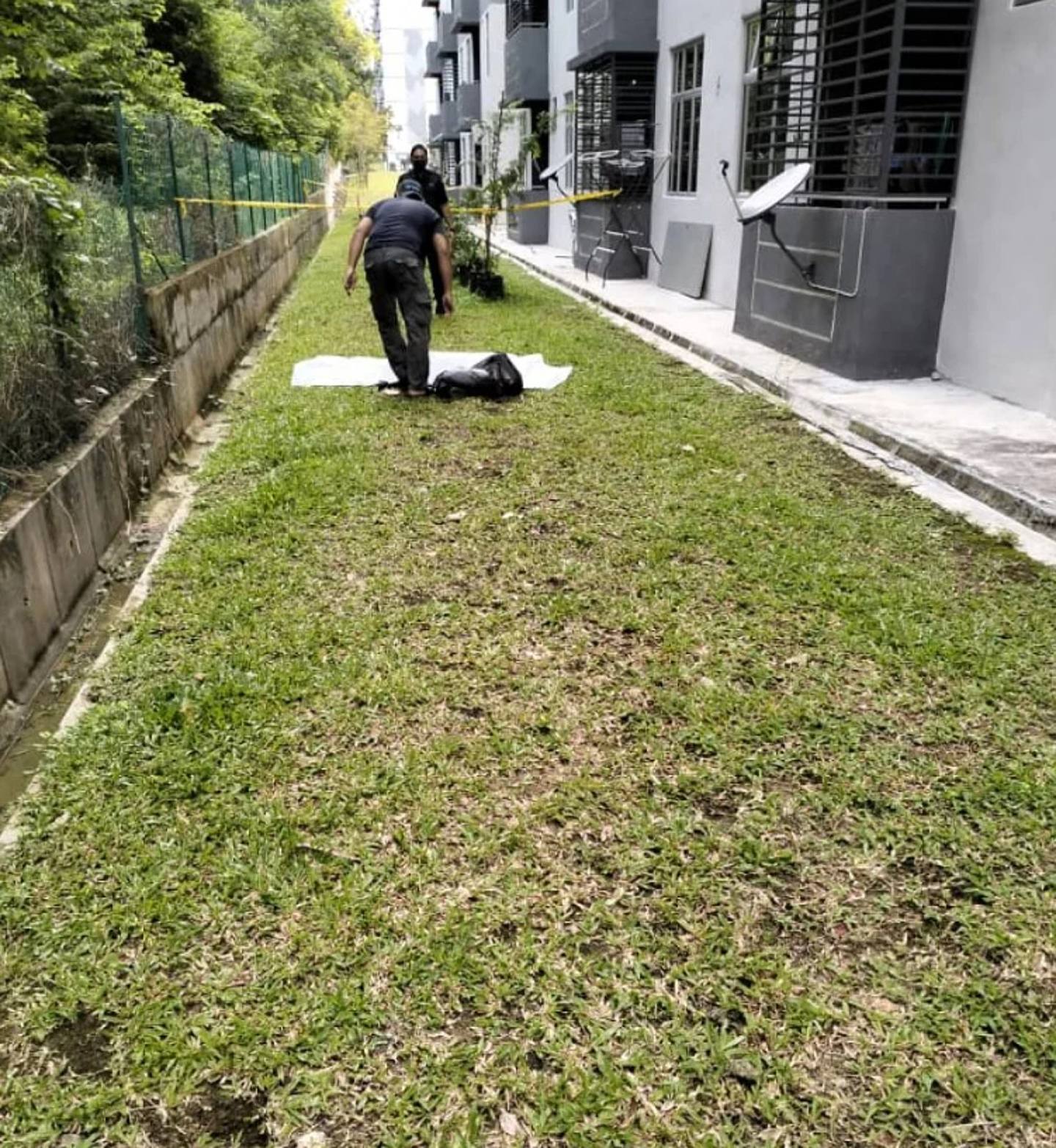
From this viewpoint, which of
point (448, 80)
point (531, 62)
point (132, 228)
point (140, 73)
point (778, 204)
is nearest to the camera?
point (132, 228)

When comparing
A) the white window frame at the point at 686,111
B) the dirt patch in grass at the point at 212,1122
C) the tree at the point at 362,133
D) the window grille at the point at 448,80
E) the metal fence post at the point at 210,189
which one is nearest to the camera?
the dirt patch in grass at the point at 212,1122

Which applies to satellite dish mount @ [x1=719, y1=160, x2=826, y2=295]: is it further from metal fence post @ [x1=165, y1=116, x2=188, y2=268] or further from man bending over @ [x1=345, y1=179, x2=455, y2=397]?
metal fence post @ [x1=165, y1=116, x2=188, y2=268]

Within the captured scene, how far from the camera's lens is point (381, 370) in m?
8.85

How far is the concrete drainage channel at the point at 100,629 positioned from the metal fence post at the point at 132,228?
81cm

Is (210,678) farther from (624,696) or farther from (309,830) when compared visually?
(624,696)

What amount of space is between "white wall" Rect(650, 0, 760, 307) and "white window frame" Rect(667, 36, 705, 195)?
107 millimetres

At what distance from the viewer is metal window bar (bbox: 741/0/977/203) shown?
7.07 meters

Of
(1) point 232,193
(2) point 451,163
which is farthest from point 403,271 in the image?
(2) point 451,163

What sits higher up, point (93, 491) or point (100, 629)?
point (93, 491)

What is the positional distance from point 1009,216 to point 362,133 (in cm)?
6826

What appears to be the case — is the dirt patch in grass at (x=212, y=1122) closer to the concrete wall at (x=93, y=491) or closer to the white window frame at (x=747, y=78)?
the concrete wall at (x=93, y=491)

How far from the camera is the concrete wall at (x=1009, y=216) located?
6422 mm

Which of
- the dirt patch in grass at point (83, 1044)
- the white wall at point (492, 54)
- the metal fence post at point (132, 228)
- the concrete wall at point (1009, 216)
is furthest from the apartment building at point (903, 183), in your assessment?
the white wall at point (492, 54)

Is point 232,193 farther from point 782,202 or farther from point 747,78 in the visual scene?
point 782,202
